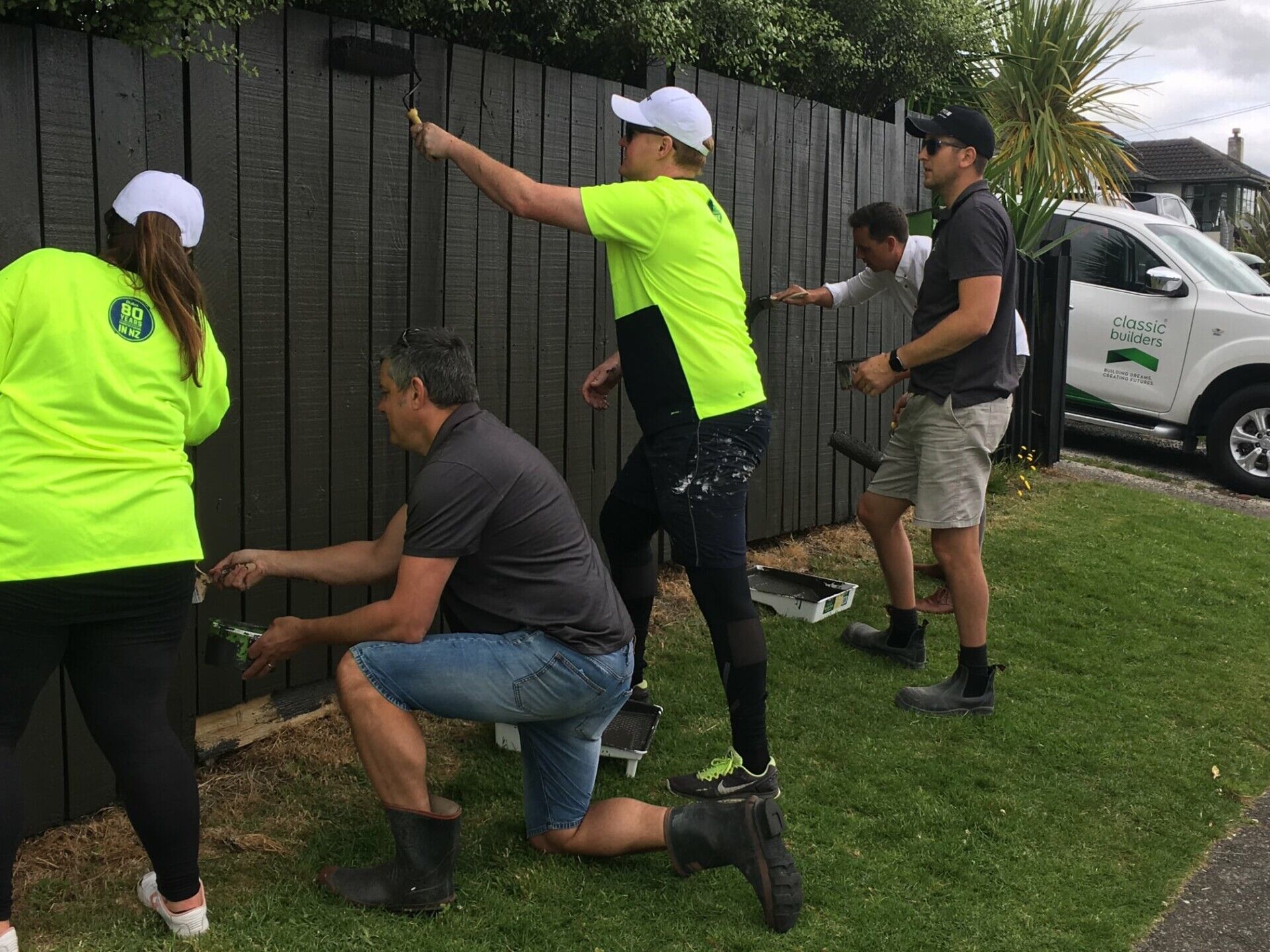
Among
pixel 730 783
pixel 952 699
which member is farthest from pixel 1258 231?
pixel 730 783

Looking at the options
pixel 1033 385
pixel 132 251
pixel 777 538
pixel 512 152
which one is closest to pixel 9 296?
pixel 132 251

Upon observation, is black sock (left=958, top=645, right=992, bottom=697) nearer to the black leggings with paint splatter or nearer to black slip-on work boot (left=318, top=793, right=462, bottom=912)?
black slip-on work boot (left=318, top=793, right=462, bottom=912)

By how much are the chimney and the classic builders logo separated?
4388 centimetres

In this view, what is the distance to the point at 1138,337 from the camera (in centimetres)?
932

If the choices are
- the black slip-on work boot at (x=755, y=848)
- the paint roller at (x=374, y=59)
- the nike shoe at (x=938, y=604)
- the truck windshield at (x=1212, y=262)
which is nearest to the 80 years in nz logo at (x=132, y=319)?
the paint roller at (x=374, y=59)

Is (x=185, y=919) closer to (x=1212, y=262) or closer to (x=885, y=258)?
(x=885, y=258)

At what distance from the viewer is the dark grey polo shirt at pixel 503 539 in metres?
2.67

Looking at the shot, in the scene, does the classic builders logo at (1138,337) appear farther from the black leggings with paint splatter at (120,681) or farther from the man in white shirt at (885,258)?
the black leggings with paint splatter at (120,681)

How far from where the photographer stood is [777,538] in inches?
248

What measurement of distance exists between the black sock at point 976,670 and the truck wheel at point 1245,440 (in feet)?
19.0

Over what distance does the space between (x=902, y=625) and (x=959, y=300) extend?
1.36m

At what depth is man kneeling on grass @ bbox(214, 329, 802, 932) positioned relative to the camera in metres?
2.69

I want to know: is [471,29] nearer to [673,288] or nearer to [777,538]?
[673,288]

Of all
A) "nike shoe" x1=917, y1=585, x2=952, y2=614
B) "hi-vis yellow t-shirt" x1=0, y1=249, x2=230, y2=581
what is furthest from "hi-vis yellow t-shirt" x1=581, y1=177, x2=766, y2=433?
"nike shoe" x1=917, y1=585, x2=952, y2=614
